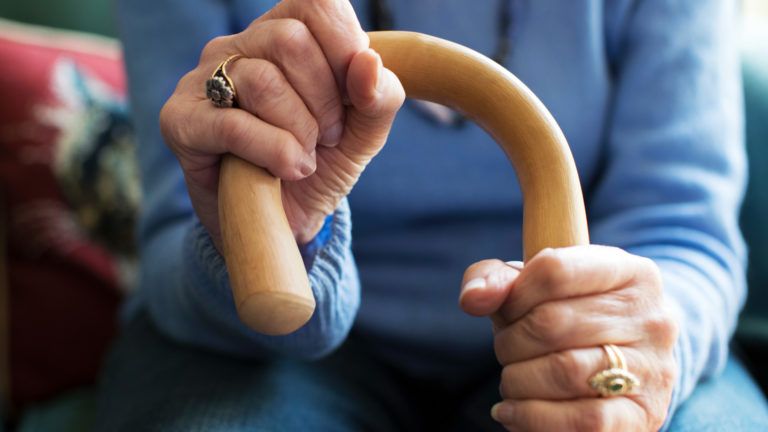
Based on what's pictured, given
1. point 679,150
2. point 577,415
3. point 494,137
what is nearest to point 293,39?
point 494,137

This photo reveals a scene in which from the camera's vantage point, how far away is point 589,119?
49 centimetres

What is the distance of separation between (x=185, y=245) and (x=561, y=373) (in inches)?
10.5

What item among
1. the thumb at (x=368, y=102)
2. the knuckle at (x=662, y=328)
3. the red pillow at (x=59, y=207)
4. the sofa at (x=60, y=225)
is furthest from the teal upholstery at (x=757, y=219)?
the red pillow at (x=59, y=207)

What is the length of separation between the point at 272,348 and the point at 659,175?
0.36m

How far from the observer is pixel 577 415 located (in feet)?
0.87

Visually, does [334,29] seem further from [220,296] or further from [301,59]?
[220,296]

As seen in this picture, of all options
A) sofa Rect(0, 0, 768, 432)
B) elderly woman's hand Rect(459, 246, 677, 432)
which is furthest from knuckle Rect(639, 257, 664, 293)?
sofa Rect(0, 0, 768, 432)

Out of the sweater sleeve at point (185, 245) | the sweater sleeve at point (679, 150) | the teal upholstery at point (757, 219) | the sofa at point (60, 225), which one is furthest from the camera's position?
the sofa at point (60, 225)

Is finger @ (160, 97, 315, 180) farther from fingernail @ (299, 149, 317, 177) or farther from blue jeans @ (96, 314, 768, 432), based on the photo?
blue jeans @ (96, 314, 768, 432)

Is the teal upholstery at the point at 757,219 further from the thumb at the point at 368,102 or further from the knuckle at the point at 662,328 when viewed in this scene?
the thumb at the point at 368,102

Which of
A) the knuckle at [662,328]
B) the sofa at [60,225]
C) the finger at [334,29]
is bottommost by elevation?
the sofa at [60,225]

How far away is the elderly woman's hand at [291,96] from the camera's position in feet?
0.88

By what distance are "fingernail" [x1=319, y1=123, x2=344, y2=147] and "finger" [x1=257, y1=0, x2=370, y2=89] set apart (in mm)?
31

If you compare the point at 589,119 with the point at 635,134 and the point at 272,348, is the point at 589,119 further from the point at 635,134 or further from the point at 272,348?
the point at 272,348
